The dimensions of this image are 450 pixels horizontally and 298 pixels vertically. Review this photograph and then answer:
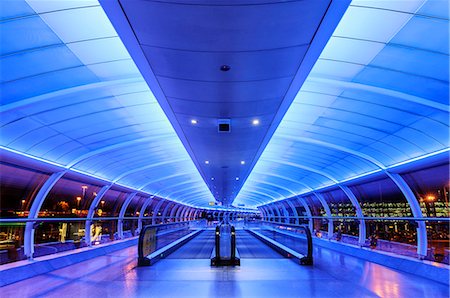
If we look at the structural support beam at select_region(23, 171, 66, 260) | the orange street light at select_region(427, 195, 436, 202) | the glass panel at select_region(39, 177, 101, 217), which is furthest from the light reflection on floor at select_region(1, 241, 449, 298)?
the glass panel at select_region(39, 177, 101, 217)

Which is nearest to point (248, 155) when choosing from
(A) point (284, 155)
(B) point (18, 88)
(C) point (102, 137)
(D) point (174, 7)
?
(A) point (284, 155)

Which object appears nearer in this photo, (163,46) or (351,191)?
(163,46)

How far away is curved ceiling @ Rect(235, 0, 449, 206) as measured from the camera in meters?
5.19

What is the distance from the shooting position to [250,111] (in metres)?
7.45

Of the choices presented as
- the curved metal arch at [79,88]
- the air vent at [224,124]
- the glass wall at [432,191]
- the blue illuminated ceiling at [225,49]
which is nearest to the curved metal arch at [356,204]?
the glass wall at [432,191]

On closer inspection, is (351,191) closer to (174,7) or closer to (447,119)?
(447,119)

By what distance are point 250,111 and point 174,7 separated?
12.9 feet

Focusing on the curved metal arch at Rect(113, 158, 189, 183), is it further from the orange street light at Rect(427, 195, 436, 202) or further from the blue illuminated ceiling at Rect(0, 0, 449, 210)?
the orange street light at Rect(427, 195, 436, 202)

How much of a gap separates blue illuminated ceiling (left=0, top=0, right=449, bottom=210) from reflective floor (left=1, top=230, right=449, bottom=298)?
3.45 metres

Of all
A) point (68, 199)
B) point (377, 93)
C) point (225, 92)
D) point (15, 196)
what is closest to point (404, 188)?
point (377, 93)

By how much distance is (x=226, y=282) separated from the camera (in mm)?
6898

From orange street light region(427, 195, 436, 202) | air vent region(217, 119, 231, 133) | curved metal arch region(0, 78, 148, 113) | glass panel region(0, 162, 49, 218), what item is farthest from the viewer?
glass panel region(0, 162, 49, 218)

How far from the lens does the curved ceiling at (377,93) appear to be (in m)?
5.19

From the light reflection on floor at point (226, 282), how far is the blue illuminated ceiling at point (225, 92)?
3.45 m
